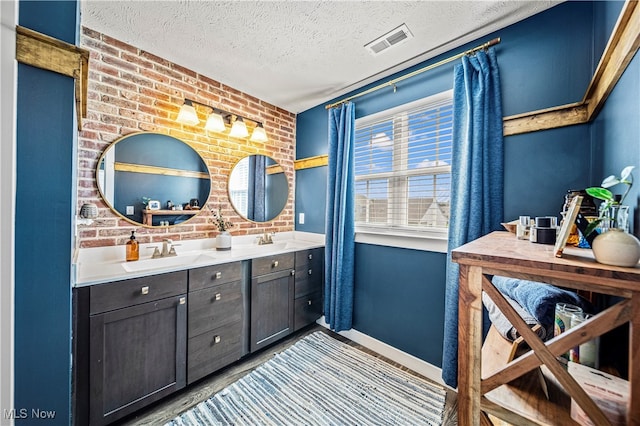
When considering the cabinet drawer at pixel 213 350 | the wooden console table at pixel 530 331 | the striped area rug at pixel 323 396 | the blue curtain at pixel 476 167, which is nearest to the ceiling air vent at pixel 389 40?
the blue curtain at pixel 476 167

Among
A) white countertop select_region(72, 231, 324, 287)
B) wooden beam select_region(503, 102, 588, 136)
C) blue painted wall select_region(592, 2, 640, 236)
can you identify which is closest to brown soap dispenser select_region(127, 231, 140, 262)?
white countertop select_region(72, 231, 324, 287)

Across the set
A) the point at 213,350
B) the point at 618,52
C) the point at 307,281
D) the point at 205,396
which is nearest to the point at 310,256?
the point at 307,281

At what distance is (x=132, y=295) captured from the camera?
1.43 metres

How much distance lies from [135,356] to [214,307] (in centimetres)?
50

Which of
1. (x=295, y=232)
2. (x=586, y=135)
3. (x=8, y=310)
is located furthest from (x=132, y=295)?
(x=586, y=135)

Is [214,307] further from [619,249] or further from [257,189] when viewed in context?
[619,249]

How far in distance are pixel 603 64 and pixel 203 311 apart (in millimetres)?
2532

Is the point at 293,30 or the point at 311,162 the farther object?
the point at 311,162

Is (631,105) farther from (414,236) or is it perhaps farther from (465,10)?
(414,236)

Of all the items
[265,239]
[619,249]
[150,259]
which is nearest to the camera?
[619,249]

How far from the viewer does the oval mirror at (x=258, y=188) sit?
2.53 meters

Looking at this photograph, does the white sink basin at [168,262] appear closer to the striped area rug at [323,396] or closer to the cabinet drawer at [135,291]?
the cabinet drawer at [135,291]

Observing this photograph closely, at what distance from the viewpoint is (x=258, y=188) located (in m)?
2.71

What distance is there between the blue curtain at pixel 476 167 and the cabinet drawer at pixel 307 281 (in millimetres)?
1293
